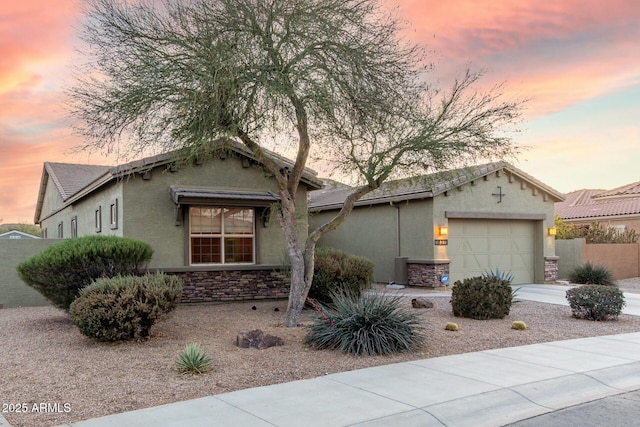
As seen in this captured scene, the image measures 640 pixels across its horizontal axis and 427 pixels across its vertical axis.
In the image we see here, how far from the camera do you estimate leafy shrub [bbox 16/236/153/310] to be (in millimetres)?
11062

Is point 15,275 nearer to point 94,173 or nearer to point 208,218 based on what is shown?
point 208,218

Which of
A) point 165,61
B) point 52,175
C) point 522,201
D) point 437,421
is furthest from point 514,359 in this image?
point 52,175

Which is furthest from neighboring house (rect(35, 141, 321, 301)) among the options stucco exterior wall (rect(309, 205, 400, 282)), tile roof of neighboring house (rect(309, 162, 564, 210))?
stucco exterior wall (rect(309, 205, 400, 282))

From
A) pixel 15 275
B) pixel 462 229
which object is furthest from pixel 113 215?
pixel 462 229

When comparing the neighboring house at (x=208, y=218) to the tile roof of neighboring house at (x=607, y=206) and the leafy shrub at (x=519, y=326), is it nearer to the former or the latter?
the leafy shrub at (x=519, y=326)

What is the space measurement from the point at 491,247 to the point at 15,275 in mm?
15221

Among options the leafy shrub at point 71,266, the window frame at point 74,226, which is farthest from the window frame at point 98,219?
the leafy shrub at point 71,266

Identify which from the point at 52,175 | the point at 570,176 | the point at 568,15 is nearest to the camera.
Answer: the point at 568,15

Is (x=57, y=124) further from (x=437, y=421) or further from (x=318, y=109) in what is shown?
(x=437, y=421)

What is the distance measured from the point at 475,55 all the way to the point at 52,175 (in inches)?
831

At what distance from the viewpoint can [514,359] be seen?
8.65m

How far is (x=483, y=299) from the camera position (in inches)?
478

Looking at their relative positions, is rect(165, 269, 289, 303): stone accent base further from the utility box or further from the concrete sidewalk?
the concrete sidewalk

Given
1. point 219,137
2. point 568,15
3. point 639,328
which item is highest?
point 568,15
